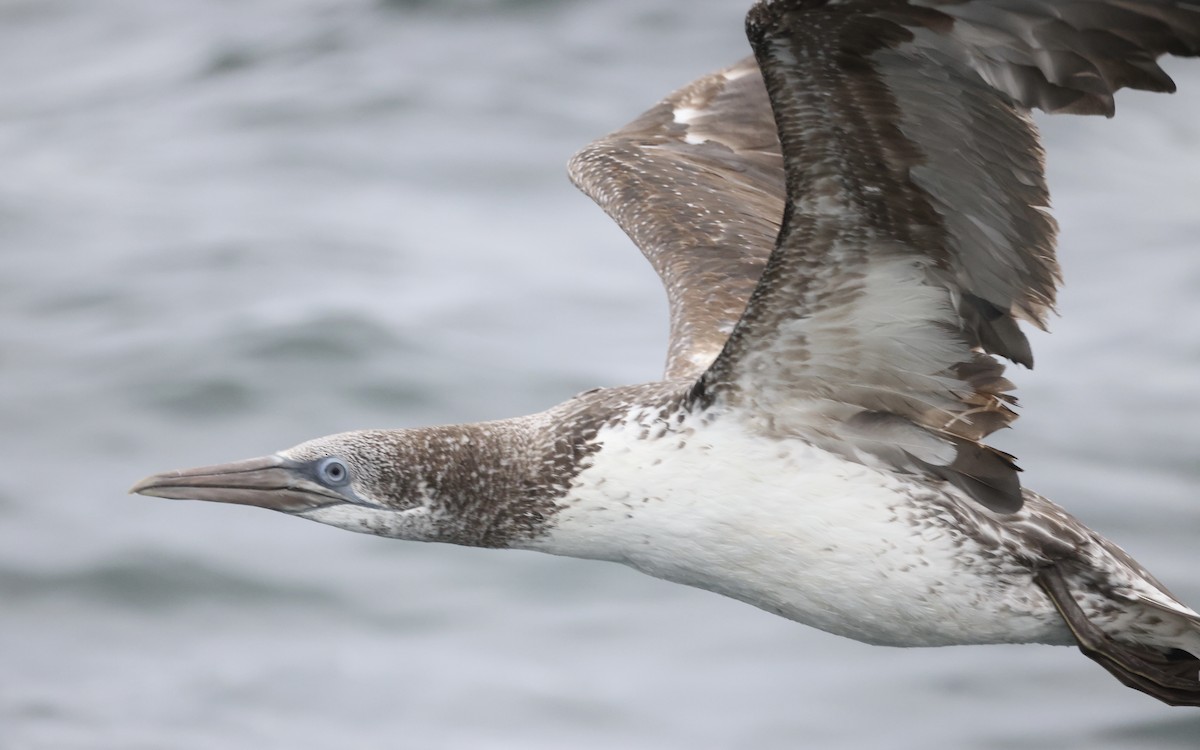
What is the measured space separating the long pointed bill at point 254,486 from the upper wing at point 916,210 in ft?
5.70

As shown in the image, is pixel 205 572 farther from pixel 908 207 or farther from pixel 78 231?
pixel 908 207

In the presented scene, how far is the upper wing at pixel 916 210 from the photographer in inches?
212

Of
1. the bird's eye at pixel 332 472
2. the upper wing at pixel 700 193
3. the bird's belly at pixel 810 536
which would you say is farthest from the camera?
the upper wing at pixel 700 193

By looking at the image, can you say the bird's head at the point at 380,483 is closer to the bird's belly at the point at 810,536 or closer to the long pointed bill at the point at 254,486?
the long pointed bill at the point at 254,486

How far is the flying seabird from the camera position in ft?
19.1

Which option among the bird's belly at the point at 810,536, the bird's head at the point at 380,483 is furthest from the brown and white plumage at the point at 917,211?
the bird's head at the point at 380,483

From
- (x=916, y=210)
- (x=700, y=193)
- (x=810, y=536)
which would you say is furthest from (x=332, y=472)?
(x=700, y=193)

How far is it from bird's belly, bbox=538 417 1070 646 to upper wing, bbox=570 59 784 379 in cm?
125

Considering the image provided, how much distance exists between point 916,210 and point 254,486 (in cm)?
302

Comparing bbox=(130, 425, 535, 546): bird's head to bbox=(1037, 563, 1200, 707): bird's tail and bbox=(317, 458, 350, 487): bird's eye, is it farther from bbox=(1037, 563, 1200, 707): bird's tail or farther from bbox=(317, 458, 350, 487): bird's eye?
bbox=(1037, 563, 1200, 707): bird's tail

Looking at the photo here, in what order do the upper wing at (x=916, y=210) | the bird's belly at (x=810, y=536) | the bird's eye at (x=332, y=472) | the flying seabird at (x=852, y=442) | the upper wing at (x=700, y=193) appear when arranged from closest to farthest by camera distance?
the upper wing at (x=916, y=210) → the flying seabird at (x=852, y=442) → the bird's belly at (x=810, y=536) → the bird's eye at (x=332, y=472) → the upper wing at (x=700, y=193)

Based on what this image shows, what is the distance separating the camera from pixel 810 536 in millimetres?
6758

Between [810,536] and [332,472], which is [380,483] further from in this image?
[810,536]

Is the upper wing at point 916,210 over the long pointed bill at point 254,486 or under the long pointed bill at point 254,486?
over
